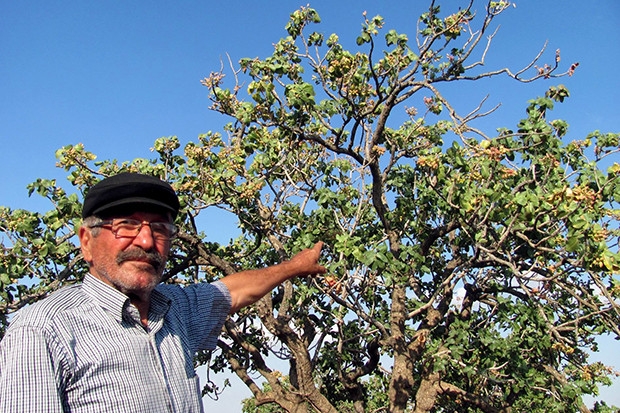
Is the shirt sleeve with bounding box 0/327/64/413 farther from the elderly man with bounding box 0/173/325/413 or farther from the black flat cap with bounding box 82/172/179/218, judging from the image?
the black flat cap with bounding box 82/172/179/218

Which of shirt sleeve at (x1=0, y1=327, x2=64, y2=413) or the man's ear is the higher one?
the man's ear

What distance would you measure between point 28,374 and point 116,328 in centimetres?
38

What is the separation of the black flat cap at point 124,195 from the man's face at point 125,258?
0.21ft

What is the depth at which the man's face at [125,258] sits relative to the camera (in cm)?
231

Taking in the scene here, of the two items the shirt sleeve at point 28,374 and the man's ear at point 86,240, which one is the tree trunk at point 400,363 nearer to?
the man's ear at point 86,240

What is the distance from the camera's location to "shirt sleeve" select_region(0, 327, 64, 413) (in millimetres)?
1812

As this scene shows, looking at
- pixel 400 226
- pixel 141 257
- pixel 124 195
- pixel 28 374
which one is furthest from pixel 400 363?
pixel 28 374

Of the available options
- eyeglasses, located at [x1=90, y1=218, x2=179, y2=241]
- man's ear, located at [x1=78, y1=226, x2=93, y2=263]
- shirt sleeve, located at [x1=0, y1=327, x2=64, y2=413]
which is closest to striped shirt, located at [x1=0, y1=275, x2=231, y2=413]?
shirt sleeve, located at [x1=0, y1=327, x2=64, y2=413]

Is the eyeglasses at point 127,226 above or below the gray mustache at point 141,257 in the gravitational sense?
above

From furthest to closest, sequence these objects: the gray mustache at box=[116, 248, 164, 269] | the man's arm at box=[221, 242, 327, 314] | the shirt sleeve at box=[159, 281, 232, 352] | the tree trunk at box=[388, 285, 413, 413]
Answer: the tree trunk at box=[388, 285, 413, 413]
the man's arm at box=[221, 242, 327, 314]
the shirt sleeve at box=[159, 281, 232, 352]
the gray mustache at box=[116, 248, 164, 269]

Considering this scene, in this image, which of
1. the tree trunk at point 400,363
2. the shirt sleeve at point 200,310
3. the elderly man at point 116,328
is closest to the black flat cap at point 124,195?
the elderly man at point 116,328

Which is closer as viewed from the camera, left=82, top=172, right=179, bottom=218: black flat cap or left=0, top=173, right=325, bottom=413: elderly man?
left=0, top=173, right=325, bottom=413: elderly man

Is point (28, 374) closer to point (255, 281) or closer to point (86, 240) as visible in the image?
point (86, 240)

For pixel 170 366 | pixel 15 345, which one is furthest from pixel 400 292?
pixel 15 345
